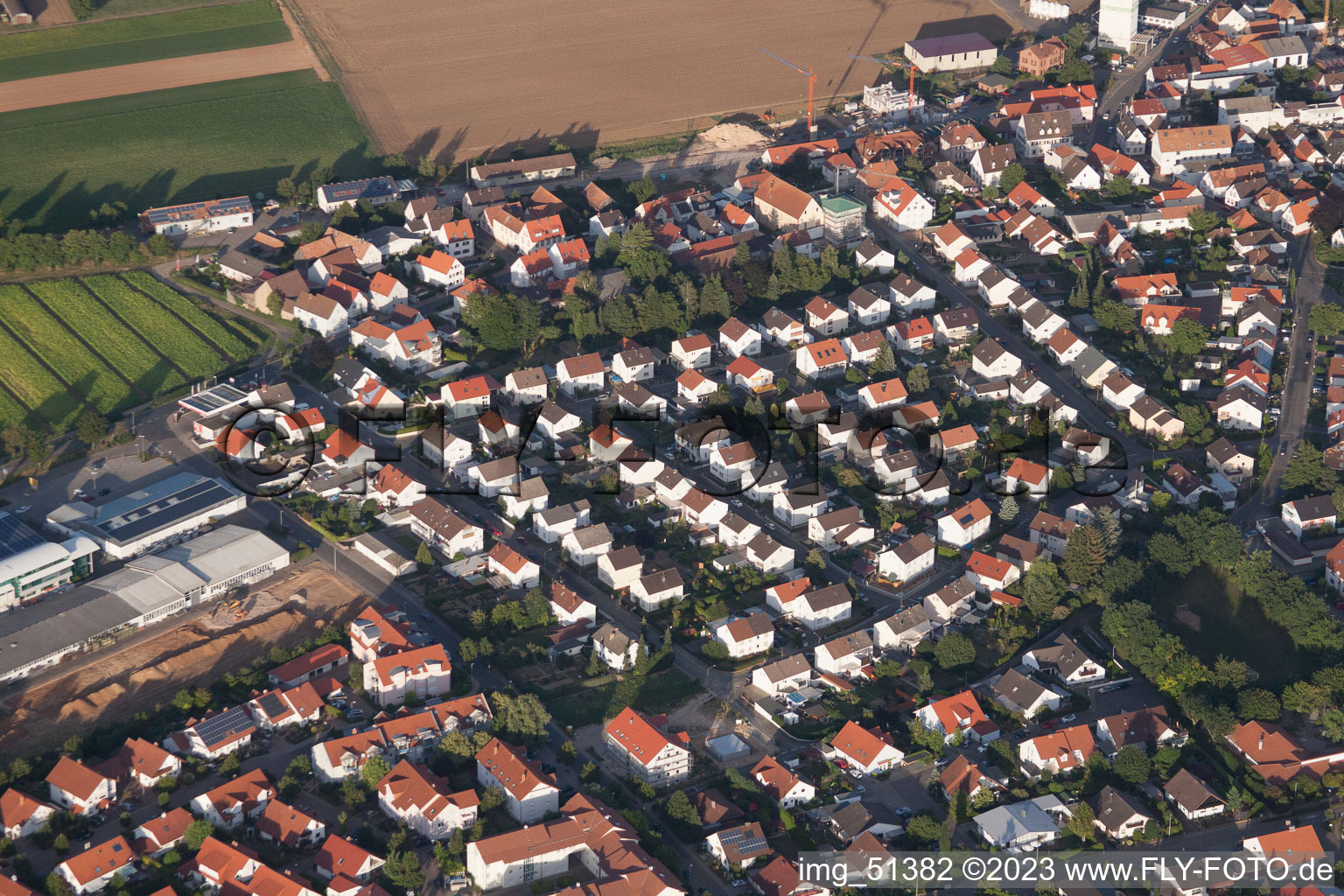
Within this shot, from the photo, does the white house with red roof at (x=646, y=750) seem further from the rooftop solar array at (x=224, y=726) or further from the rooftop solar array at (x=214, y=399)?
the rooftop solar array at (x=214, y=399)

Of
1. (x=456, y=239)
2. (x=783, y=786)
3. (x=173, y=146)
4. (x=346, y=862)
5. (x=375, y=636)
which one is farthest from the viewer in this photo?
(x=173, y=146)

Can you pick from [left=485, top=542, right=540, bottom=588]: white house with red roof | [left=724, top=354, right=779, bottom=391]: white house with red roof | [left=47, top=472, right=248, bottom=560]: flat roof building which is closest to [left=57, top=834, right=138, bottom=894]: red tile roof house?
[left=47, top=472, right=248, bottom=560]: flat roof building

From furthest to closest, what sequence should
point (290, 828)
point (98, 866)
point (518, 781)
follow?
point (518, 781)
point (290, 828)
point (98, 866)

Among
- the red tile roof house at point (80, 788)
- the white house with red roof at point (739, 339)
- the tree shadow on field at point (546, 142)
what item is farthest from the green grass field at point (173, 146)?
the red tile roof house at point (80, 788)

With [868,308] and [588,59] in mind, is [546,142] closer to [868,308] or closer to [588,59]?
[588,59]

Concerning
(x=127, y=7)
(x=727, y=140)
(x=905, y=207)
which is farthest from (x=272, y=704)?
(x=127, y=7)

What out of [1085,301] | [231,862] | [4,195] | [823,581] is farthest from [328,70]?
[231,862]

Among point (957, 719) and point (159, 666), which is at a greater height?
point (159, 666)

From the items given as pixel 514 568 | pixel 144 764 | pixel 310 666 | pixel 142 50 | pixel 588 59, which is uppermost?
pixel 142 50
